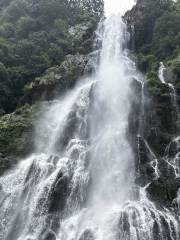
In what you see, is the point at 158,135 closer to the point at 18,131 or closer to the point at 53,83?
the point at 18,131

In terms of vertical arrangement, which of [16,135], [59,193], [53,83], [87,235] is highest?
[53,83]

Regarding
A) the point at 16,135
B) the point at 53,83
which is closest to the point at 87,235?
the point at 16,135

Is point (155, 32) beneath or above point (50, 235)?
above

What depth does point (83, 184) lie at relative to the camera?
2011 centimetres

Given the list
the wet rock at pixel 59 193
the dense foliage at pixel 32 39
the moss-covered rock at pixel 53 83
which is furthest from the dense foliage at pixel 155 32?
the wet rock at pixel 59 193

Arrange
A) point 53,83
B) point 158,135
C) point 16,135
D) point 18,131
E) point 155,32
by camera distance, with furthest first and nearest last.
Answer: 1. point 155,32
2. point 53,83
3. point 18,131
4. point 16,135
5. point 158,135

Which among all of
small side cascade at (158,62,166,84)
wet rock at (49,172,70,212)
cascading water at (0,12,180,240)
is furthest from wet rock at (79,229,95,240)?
small side cascade at (158,62,166,84)

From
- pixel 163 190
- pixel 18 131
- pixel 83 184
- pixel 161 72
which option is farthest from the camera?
Result: pixel 161 72

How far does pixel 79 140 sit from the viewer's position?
23562 millimetres

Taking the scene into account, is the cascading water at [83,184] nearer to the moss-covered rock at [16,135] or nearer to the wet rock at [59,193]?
the wet rock at [59,193]

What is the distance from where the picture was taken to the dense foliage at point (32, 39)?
110 ft

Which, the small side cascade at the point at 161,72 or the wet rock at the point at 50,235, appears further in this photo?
the small side cascade at the point at 161,72

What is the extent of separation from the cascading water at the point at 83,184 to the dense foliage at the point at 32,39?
24.4 ft

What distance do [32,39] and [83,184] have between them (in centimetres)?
2351
